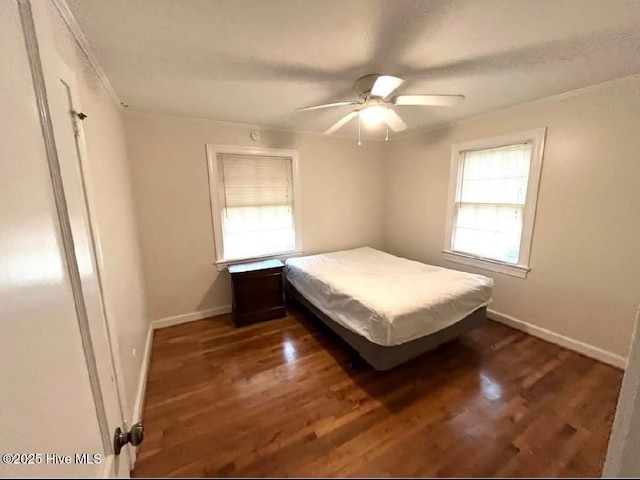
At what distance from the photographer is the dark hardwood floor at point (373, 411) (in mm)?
1445

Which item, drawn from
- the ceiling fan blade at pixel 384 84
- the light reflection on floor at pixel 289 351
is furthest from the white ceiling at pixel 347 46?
the light reflection on floor at pixel 289 351

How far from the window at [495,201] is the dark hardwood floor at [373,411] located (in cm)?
93

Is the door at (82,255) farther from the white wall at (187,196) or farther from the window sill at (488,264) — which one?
the window sill at (488,264)

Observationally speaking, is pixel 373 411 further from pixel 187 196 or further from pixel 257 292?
pixel 187 196

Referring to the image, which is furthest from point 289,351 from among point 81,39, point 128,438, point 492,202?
point 492,202

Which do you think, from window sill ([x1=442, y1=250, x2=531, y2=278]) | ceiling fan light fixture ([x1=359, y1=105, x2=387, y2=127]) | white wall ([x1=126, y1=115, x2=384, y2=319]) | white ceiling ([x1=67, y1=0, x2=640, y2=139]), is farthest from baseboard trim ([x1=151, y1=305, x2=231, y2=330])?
window sill ([x1=442, y1=250, x2=531, y2=278])

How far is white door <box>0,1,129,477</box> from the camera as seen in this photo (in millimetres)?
384

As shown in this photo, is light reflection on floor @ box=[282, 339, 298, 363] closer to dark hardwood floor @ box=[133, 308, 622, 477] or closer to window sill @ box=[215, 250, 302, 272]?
dark hardwood floor @ box=[133, 308, 622, 477]

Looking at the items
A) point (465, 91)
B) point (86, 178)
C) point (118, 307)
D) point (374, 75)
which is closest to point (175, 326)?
point (118, 307)

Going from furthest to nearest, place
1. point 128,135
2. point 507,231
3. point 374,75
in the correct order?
point 507,231 → point 128,135 → point 374,75

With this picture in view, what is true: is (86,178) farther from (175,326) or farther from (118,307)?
(175,326)

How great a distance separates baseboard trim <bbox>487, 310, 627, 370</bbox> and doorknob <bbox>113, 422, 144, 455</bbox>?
10.4 ft

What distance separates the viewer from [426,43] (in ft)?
4.91

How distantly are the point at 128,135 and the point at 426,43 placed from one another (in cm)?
275
